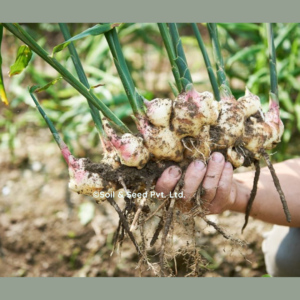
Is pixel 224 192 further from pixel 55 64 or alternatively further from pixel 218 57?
pixel 55 64

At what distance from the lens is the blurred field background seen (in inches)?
62.9

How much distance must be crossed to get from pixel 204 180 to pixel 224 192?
57mm

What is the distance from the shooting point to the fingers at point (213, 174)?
913mm

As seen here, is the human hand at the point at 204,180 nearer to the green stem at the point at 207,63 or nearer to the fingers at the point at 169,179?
the fingers at the point at 169,179

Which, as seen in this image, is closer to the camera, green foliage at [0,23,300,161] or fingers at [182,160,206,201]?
fingers at [182,160,206,201]

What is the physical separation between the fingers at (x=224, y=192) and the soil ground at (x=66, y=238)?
52cm

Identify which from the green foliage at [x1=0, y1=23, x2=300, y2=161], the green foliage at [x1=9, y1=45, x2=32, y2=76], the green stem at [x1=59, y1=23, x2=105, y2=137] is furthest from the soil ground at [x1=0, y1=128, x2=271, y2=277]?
the green foliage at [x1=9, y1=45, x2=32, y2=76]

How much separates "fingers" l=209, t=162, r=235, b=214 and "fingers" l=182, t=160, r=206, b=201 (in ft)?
0.18

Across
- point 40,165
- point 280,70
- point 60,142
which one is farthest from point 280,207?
point 40,165

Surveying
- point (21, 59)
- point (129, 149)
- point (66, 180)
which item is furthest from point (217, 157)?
point (66, 180)

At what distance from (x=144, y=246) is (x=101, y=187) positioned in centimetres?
19

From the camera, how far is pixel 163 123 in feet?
2.89

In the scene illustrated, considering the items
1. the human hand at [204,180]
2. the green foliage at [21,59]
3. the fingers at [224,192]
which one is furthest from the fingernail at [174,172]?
the green foliage at [21,59]

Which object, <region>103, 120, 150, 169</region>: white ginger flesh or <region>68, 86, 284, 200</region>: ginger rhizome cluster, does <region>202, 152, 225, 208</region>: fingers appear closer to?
<region>68, 86, 284, 200</region>: ginger rhizome cluster
